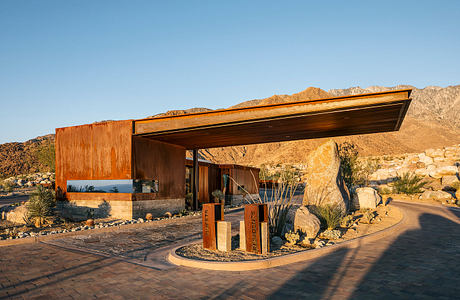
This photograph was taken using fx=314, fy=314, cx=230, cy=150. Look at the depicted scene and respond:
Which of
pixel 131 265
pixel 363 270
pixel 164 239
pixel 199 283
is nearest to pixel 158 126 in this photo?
pixel 164 239

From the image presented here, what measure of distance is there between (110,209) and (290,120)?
938cm

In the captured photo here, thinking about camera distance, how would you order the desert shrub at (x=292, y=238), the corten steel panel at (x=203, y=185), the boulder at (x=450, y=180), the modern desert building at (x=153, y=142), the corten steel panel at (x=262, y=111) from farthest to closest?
the boulder at (x=450, y=180)
the corten steel panel at (x=203, y=185)
the modern desert building at (x=153, y=142)
the corten steel panel at (x=262, y=111)
the desert shrub at (x=292, y=238)

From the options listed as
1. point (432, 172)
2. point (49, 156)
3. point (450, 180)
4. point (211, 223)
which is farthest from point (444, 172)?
point (49, 156)

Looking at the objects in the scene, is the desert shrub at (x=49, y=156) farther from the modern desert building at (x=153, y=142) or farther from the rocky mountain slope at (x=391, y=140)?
the rocky mountain slope at (x=391, y=140)

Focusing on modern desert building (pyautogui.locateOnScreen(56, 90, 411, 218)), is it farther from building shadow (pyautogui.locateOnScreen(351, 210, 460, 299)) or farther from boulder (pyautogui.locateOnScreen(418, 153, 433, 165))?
boulder (pyautogui.locateOnScreen(418, 153, 433, 165))

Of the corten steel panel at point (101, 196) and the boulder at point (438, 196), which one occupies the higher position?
the corten steel panel at point (101, 196)

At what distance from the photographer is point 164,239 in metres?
10.2

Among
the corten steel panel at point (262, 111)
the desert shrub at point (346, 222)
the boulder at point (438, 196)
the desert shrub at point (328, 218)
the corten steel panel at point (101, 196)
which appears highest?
the corten steel panel at point (262, 111)

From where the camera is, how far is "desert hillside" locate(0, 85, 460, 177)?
66.7 m

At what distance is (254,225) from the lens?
7555 mm

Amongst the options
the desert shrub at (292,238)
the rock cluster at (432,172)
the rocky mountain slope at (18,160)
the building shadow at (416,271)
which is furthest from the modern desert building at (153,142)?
the rocky mountain slope at (18,160)

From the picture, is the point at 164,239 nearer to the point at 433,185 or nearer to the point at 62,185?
the point at 62,185

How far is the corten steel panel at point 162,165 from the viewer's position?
15.3 metres

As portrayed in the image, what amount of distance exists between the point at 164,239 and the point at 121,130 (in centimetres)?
693
